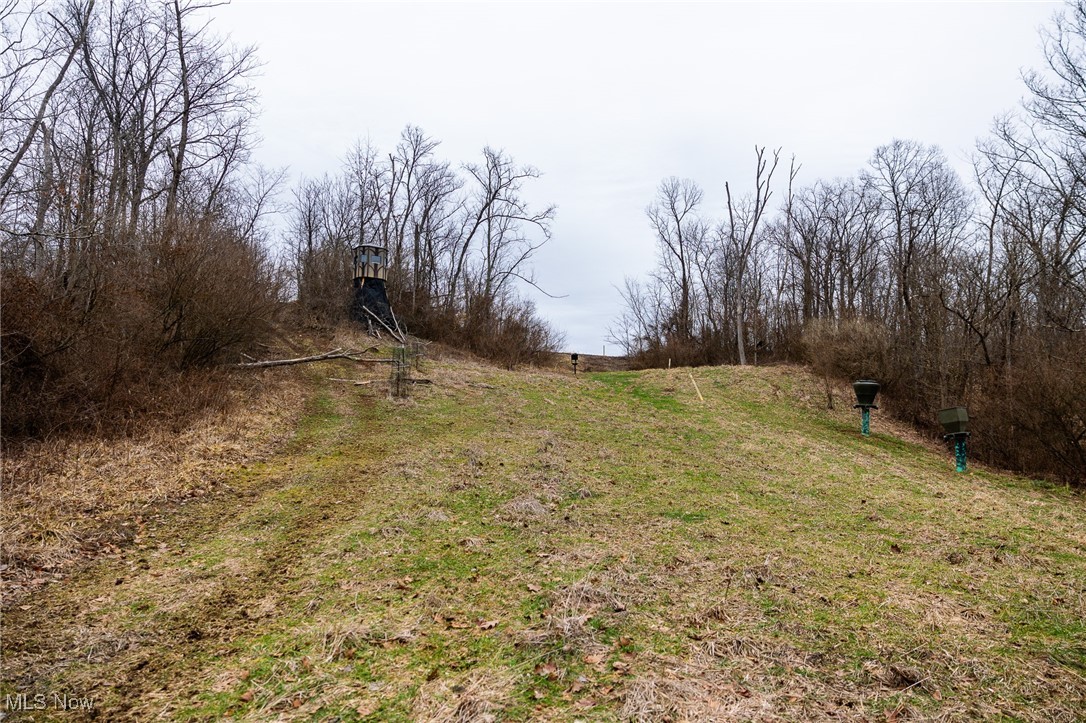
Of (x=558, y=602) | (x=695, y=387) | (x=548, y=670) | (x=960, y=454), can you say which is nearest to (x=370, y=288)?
(x=695, y=387)

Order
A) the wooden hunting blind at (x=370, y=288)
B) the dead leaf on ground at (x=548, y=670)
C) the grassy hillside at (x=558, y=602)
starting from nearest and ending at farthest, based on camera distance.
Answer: the grassy hillside at (x=558, y=602) → the dead leaf on ground at (x=548, y=670) → the wooden hunting blind at (x=370, y=288)

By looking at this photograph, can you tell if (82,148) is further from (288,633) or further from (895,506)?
(895,506)

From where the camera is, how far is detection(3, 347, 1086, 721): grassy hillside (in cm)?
284

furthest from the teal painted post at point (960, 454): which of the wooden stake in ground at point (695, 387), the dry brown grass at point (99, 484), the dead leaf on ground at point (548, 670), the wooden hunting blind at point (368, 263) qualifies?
the wooden hunting blind at point (368, 263)

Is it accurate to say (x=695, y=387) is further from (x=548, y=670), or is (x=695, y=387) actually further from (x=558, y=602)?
(x=548, y=670)

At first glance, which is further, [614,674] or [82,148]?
[82,148]

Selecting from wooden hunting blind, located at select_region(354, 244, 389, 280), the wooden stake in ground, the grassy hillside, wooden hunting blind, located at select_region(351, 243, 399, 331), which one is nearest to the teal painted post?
the grassy hillside

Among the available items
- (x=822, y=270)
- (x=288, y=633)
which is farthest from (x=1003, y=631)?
(x=822, y=270)

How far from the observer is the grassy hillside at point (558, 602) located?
2.84 m

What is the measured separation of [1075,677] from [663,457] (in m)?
6.68

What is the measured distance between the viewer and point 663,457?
31.6 ft

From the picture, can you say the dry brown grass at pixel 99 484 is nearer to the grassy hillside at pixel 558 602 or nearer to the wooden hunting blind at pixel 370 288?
the grassy hillside at pixel 558 602

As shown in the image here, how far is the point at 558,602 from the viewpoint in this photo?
151 inches

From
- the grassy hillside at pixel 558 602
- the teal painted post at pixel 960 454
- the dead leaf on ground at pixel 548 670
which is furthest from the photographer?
the teal painted post at pixel 960 454
